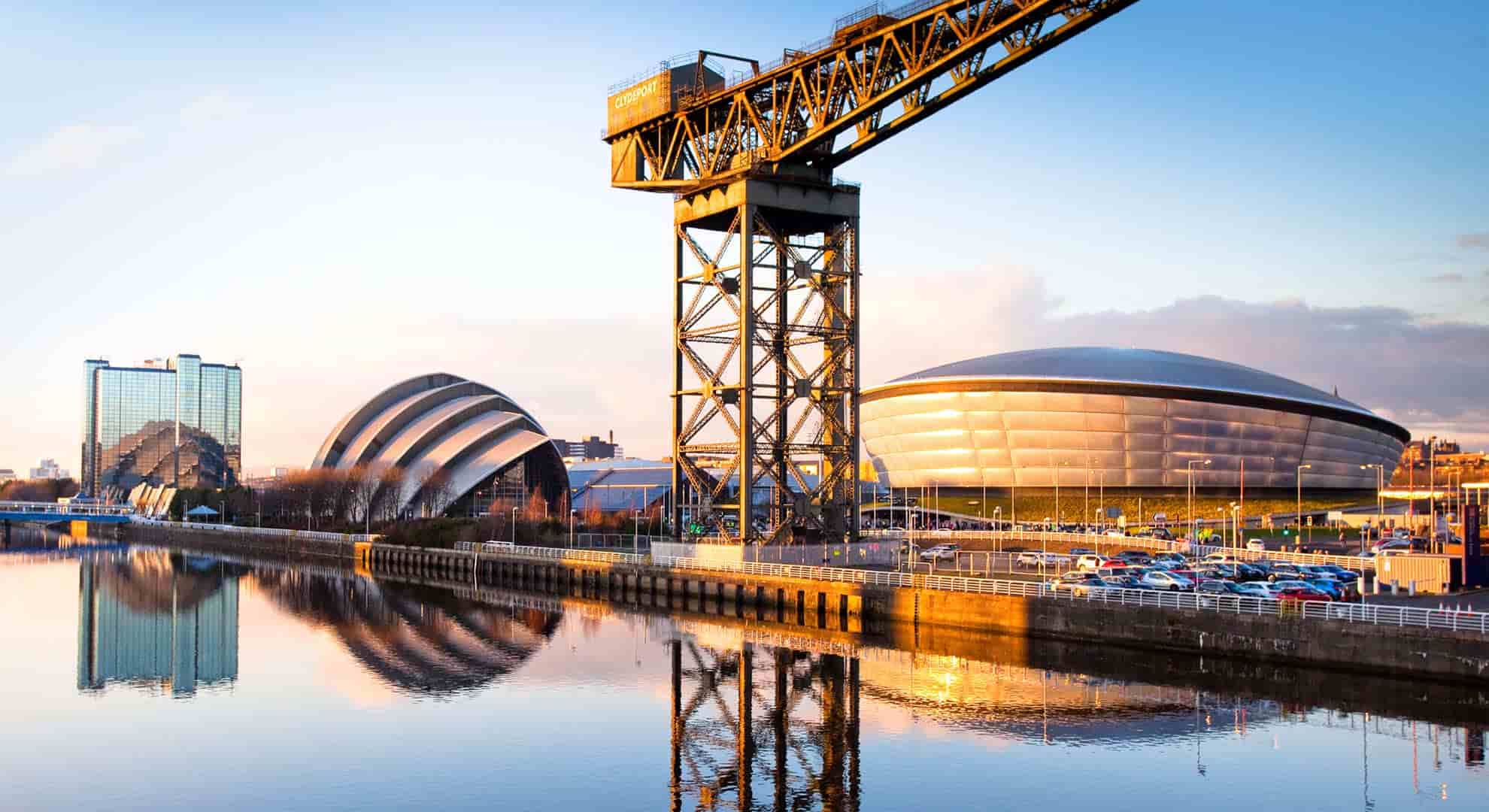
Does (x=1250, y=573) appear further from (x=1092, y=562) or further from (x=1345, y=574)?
(x=1092, y=562)

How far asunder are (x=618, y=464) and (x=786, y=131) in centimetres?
9424

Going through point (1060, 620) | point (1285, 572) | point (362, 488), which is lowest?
point (1060, 620)

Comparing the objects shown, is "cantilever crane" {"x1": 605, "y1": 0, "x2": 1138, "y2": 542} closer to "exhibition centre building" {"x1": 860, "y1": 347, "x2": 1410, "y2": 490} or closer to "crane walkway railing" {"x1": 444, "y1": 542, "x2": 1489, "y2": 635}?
"crane walkway railing" {"x1": 444, "y1": 542, "x2": 1489, "y2": 635}

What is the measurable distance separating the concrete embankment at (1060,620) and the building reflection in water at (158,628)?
Result: 1858 cm

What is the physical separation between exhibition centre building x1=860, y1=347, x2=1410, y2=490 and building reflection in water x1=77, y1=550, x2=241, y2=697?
71.4 meters

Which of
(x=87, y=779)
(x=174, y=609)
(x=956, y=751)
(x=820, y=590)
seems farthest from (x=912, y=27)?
(x=174, y=609)

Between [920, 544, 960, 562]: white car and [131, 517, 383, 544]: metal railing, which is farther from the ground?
[920, 544, 960, 562]: white car

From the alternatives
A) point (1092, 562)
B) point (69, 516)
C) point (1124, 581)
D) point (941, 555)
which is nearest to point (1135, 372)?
point (941, 555)

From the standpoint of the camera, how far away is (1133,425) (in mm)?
123625

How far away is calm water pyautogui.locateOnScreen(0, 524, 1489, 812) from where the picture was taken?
25.5 m

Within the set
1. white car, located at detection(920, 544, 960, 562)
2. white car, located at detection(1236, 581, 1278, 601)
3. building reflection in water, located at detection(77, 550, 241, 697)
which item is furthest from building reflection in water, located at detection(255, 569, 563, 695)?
white car, located at detection(1236, 581, 1278, 601)

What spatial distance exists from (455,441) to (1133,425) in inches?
2484

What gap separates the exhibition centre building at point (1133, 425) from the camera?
124 m

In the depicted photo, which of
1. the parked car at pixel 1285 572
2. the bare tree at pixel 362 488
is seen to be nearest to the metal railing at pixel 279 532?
the bare tree at pixel 362 488
